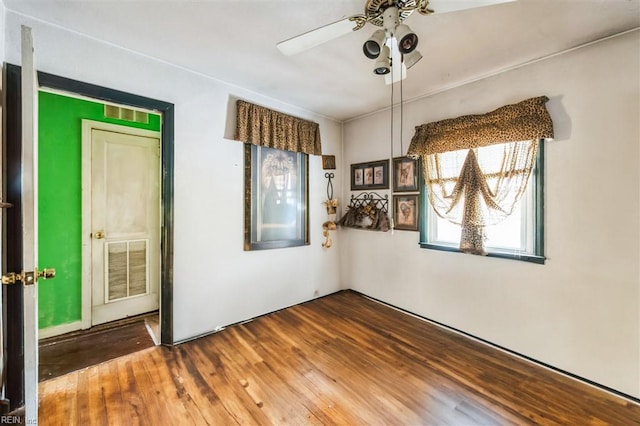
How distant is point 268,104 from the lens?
2.85 metres

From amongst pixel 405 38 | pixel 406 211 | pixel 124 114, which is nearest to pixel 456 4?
pixel 405 38

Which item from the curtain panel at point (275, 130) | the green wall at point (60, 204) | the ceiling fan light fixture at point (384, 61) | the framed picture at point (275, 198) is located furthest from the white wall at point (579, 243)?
the green wall at point (60, 204)

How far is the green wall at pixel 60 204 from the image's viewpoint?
2.43 meters

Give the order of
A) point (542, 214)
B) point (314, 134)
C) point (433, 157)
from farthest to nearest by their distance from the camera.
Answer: point (314, 134) < point (433, 157) < point (542, 214)

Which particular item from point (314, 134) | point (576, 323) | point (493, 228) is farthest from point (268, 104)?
point (576, 323)

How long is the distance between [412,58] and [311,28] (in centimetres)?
75

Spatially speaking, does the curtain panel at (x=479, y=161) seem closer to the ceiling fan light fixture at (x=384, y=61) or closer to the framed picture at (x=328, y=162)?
the framed picture at (x=328, y=162)

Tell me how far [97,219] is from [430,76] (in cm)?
360

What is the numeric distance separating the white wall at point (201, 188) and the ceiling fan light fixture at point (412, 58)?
69.9 inches

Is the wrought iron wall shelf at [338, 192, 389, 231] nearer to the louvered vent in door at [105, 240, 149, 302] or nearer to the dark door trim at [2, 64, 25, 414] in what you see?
the louvered vent in door at [105, 240, 149, 302]

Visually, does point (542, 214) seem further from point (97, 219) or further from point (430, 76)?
point (97, 219)

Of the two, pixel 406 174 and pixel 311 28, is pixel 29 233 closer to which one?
pixel 311 28

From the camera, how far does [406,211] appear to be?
9.67ft

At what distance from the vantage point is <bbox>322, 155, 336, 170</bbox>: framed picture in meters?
3.44
